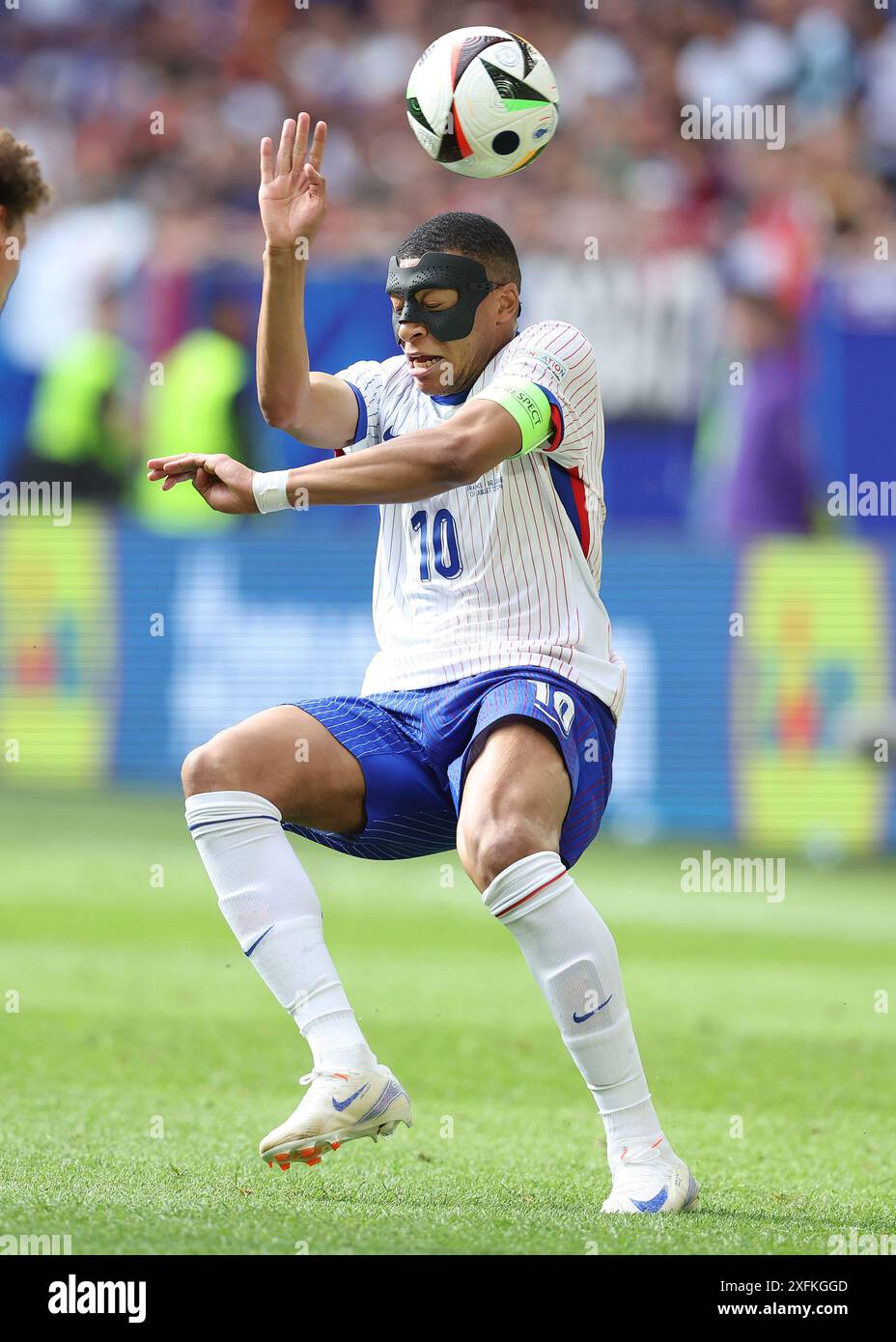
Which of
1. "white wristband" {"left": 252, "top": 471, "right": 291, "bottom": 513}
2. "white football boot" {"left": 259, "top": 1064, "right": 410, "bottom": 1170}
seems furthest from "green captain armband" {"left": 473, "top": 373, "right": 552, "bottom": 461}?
"white football boot" {"left": 259, "top": 1064, "right": 410, "bottom": 1170}

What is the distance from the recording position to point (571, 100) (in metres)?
17.2

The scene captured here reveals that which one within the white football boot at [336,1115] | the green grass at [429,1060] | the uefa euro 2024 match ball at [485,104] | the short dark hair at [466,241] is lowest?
the green grass at [429,1060]

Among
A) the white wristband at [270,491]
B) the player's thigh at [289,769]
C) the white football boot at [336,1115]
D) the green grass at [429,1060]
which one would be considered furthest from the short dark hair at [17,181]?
the green grass at [429,1060]

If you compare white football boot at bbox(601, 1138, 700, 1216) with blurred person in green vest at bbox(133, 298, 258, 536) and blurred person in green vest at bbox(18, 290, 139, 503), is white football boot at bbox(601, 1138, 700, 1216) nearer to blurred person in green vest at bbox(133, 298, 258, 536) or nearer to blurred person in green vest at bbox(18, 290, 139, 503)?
blurred person in green vest at bbox(133, 298, 258, 536)

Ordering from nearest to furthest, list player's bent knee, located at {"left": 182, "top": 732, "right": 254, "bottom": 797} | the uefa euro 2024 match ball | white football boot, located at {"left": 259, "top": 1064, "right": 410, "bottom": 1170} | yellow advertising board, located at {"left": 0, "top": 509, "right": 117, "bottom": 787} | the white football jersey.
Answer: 1. white football boot, located at {"left": 259, "top": 1064, "right": 410, "bottom": 1170}
2. player's bent knee, located at {"left": 182, "top": 732, "right": 254, "bottom": 797}
3. the white football jersey
4. the uefa euro 2024 match ball
5. yellow advertising board, located at {"left": 0, "top": 509, "right": 117, "bottom": 787}

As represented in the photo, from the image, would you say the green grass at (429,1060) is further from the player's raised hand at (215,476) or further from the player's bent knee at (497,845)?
the player's raised hand at (215,476)

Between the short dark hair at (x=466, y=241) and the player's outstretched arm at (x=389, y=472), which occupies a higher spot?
the short dark hair at (x=466, y=241)

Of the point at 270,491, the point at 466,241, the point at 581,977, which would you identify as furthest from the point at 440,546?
the point at 581,977

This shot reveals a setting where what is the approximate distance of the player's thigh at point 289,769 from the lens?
4863 millimetres

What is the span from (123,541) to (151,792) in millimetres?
1709

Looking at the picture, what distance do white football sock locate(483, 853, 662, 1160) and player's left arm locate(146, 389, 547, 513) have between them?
90cm

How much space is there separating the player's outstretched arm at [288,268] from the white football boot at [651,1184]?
6.63 ft

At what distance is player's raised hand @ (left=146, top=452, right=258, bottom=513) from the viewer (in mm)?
4637

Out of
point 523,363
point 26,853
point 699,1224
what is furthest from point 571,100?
point 699,1224
